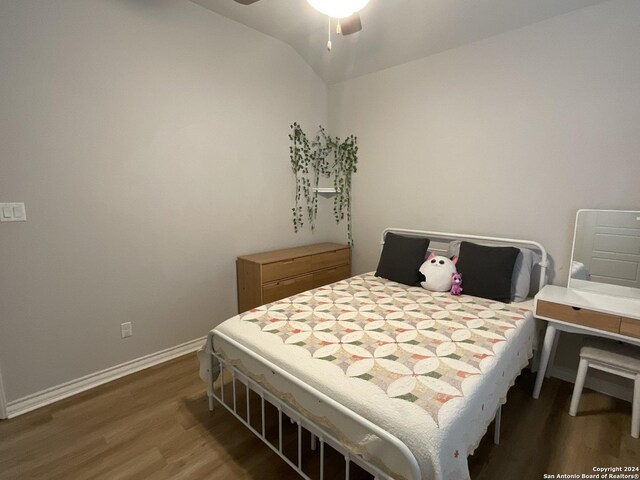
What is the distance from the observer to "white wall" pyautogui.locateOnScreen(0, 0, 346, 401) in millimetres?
1965

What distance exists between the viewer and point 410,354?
1.56 meters

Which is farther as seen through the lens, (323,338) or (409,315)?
(409,315)

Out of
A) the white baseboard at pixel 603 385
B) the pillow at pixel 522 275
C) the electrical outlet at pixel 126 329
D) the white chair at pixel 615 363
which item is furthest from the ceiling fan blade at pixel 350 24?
the white baseboard at pixel 603 385

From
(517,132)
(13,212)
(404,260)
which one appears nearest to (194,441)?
(13,212)

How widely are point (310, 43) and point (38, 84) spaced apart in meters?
2.21

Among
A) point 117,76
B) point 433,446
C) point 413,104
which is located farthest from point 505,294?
point 117,76

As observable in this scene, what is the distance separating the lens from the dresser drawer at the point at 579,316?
1856 millimetres

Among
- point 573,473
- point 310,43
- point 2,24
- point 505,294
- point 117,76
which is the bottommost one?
point 573,473

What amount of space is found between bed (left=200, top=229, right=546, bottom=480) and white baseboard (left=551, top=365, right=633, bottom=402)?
56cm

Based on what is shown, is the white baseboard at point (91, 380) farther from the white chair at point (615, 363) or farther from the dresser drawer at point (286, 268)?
the white chair at point (615, 363)

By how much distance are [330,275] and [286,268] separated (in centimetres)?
62

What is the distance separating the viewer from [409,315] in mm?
2031

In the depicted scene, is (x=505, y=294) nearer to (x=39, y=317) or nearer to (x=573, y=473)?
(x=573, y=473)

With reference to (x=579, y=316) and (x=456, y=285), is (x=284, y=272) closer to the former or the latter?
(x=456, y=285)
